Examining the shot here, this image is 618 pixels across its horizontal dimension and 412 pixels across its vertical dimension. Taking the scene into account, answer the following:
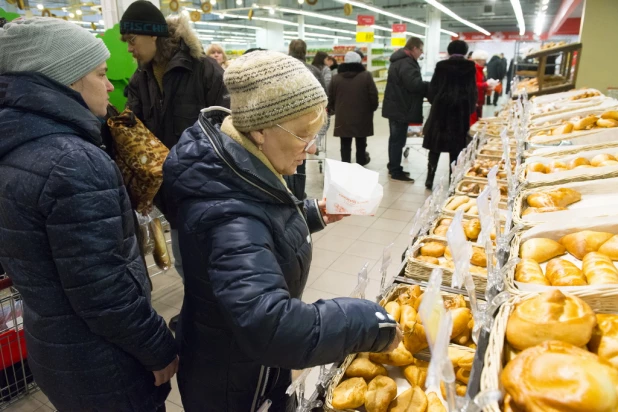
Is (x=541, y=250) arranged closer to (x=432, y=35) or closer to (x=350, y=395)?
(x=350, y=395)

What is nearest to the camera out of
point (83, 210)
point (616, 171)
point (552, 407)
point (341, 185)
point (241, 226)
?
point (552, 407)

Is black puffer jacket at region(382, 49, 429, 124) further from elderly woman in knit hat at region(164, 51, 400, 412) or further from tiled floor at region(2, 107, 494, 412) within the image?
elderly woman in knit hat at region(164, 51, 400, 412)

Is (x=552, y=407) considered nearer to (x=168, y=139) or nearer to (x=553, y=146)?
(x=553, y=146)

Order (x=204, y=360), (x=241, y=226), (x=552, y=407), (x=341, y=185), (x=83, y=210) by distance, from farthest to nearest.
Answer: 1. (x=341, y=185)
2. (x=204, y=360)
3. (x=83, y=210)
4. (x=241, y=226)
5. (x=552, y=407)

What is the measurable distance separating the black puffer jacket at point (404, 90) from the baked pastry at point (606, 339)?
198 inches

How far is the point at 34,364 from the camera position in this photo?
1300 mm

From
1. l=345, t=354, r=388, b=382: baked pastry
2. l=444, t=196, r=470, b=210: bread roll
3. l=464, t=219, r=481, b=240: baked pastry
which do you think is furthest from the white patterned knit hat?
l=444, t=196, r=470, b=210: bread roll

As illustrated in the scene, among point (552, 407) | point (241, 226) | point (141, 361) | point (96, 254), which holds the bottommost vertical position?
point (141, 361)

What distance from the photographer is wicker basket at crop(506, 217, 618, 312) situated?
1.05 metres

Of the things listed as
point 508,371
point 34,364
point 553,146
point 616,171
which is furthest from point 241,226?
point 553,146

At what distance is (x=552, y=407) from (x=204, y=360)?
2.90 feet

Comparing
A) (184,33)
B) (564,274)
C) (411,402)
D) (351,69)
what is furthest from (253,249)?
(351,69)

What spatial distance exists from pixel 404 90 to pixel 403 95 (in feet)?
0.22

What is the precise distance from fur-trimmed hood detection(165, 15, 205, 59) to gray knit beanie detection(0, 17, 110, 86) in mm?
1506
